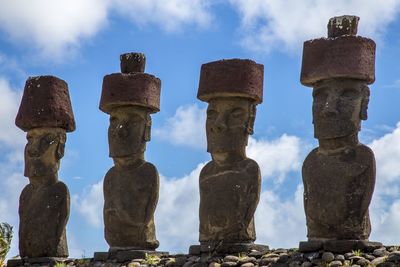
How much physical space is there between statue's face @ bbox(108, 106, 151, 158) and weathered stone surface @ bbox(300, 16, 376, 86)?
360 centimetres

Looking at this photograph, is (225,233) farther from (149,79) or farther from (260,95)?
(149,79)

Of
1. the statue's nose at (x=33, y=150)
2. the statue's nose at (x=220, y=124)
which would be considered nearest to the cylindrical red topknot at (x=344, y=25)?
the statue's nose at (x=220, y=124)

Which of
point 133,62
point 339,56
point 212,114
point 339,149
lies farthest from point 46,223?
point 339,56

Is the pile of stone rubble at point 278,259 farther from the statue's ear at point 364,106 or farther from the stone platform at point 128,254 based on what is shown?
the statue's ear at point 364,106

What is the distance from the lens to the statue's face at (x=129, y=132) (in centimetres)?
1745

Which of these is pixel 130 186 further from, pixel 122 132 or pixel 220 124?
pixel 220 124

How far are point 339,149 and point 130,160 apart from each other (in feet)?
14.4

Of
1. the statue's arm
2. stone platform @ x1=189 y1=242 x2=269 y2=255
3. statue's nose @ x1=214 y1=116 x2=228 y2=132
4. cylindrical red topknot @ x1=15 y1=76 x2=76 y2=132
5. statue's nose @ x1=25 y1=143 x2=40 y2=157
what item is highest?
cylindrical red topknot @ x1=15 y1=76 x2=76 y2=132

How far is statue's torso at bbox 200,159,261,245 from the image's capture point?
15.6 meters

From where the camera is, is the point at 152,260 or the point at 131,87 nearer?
the point at 152,260

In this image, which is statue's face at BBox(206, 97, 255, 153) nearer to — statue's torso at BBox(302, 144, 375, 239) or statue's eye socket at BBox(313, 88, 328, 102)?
statue's eye socket at BBox(313, 88, 328, 102)

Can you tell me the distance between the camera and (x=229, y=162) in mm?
15938

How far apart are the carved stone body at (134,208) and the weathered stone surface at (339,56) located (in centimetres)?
360

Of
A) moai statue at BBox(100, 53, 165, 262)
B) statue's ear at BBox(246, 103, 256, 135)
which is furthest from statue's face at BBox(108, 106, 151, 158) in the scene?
statue's ear at BBox(246, 103, 256, 135)
